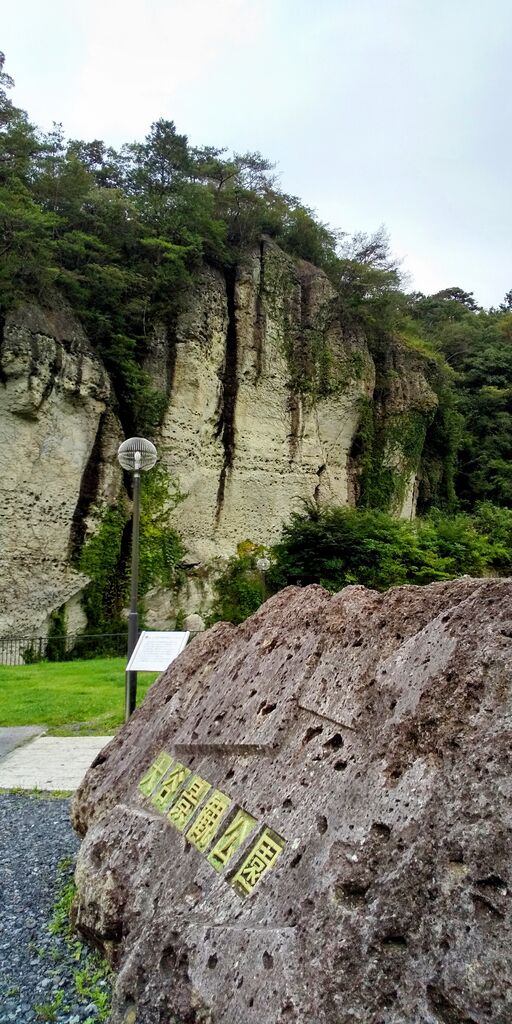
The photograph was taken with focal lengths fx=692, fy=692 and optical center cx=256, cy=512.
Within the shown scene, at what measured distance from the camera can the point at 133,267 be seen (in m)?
22.3

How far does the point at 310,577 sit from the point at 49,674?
10.1m

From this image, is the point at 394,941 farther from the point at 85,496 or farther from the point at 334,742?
the point at 85,496

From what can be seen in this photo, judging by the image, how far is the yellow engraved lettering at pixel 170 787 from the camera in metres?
3.82

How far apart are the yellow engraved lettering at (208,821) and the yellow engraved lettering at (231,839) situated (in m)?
0.08

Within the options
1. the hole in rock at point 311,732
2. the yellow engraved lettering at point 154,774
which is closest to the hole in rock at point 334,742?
the hole in rock at point 311,732

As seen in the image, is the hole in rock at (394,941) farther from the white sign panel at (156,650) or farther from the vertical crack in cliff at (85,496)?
the vertical crack in cliff at (85,496)

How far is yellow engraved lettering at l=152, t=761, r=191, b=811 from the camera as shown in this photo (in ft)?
12.5

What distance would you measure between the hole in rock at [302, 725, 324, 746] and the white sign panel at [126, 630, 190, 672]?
306 cm

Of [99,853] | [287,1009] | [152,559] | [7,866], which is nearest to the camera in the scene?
[287,1009]

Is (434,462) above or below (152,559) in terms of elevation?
above

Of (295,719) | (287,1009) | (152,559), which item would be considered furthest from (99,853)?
(152,559)

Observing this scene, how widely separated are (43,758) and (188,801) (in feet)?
16.4

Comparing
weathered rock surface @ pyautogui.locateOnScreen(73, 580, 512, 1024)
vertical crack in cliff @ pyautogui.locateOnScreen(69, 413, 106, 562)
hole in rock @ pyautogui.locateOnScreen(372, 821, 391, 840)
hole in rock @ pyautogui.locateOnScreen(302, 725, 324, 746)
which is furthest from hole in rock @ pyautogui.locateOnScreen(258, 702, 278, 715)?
vertical crack in cliff @ pyautogui.locateOnScreen(69, 413, 106, 562)

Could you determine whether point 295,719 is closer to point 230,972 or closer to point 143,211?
point 230,972
